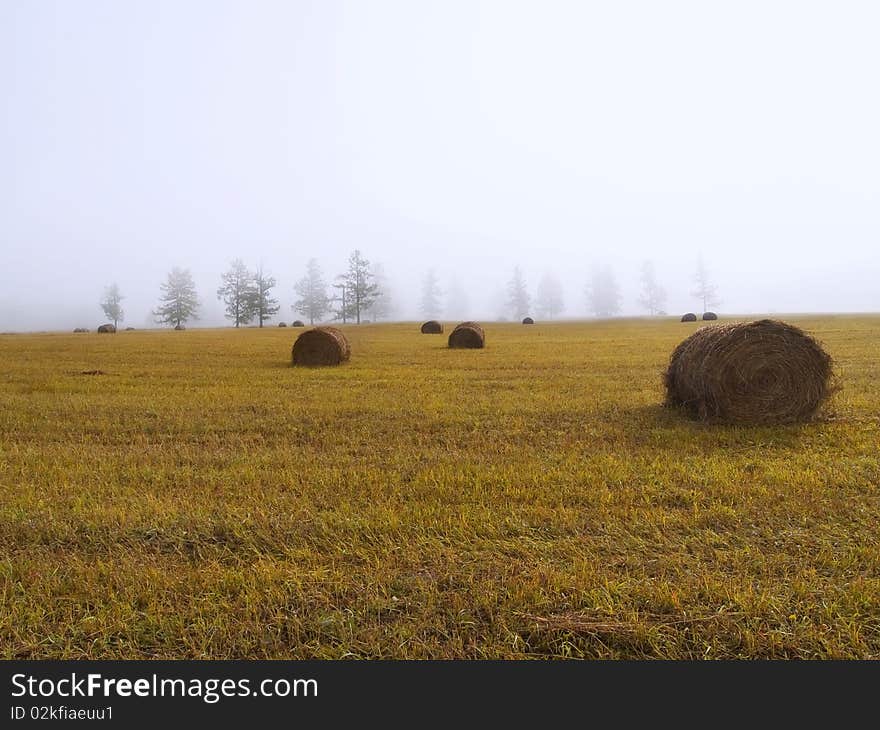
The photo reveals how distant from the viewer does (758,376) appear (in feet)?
26.3

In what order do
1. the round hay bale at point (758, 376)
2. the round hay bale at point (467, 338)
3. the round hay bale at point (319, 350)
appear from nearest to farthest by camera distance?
1. the round hay bale at point (758, 376)
2. the round hay bale at point (319, 350)
3. the round hay bale at point (467, 338)

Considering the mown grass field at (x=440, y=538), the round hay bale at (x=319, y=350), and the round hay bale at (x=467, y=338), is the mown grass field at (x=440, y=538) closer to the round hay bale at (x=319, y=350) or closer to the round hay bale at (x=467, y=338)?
the round hay bale at (x=319, y=350)

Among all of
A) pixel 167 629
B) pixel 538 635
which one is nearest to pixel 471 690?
pixel 538 635

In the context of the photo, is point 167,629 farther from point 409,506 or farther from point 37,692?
point 409,506

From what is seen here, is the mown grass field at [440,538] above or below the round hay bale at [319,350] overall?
below

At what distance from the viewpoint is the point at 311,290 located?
10988cm

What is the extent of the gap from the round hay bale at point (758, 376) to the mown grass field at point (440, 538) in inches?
19.6

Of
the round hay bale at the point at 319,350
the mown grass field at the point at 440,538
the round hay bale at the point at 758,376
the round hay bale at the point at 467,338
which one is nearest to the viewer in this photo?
the mown grass field at the point at 440,538

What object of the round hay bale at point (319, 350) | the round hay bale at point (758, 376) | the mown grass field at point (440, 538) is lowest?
the mown grass field at point (440, 538)

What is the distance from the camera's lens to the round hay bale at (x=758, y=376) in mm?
7898

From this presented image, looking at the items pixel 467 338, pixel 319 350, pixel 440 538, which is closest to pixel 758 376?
pixel 440 538

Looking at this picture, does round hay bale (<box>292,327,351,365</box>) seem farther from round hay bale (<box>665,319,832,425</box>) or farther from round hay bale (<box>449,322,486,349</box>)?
round hay bale (<box>665,319,832,425</box>)

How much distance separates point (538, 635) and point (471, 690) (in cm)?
53

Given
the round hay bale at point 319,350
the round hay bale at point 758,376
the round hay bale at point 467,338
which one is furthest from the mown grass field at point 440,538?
the round hay bale at point 467,338
